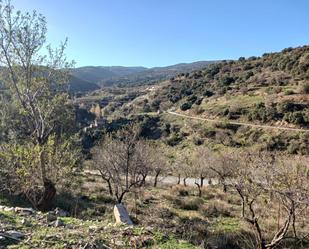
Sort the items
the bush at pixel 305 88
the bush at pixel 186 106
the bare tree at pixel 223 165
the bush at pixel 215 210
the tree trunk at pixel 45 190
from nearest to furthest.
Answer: the tree trunk at pixel 45 190 < the bush at pixel 215 210 < the bare tree at pixel 223 165 < the bush at pixel 305 88 < the bush at pixel 186 106

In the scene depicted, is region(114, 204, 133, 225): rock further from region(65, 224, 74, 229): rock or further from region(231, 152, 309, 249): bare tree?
region(231, 152, 309, 249): bare tree

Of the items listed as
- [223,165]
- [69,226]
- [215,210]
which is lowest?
[215,210]

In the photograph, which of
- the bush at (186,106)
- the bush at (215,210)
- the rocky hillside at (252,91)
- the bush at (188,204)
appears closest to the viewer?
the bush at (215,210)

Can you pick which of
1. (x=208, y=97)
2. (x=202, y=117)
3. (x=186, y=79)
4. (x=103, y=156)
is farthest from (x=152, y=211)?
Result: (x=186, y=79)

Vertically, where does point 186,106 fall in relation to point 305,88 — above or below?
below

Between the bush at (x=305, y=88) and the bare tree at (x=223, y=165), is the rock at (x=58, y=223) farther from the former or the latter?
the bush at (x=305, y=88)

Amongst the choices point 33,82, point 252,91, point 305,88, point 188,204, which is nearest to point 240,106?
point 252,91

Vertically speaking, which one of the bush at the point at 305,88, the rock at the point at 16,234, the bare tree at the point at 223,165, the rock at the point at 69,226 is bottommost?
the bare tree at the point at 223,165

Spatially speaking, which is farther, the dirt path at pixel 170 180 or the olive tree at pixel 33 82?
the dirt path at pixel 170 180

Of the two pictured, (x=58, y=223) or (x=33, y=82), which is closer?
(x=58, y=223)

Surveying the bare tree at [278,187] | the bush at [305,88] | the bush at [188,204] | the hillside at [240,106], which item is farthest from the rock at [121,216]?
the bush at [305,88]

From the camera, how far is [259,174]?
14.9 meters

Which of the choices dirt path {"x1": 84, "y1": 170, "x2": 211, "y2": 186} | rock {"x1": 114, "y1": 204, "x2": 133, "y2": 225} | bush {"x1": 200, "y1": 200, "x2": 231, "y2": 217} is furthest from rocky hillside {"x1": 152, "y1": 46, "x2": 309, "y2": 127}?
rock {"x1": 114, "y1": 204, "x2": 133, "y2": 225}

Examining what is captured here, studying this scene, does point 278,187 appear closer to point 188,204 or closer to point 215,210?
point 215,210
